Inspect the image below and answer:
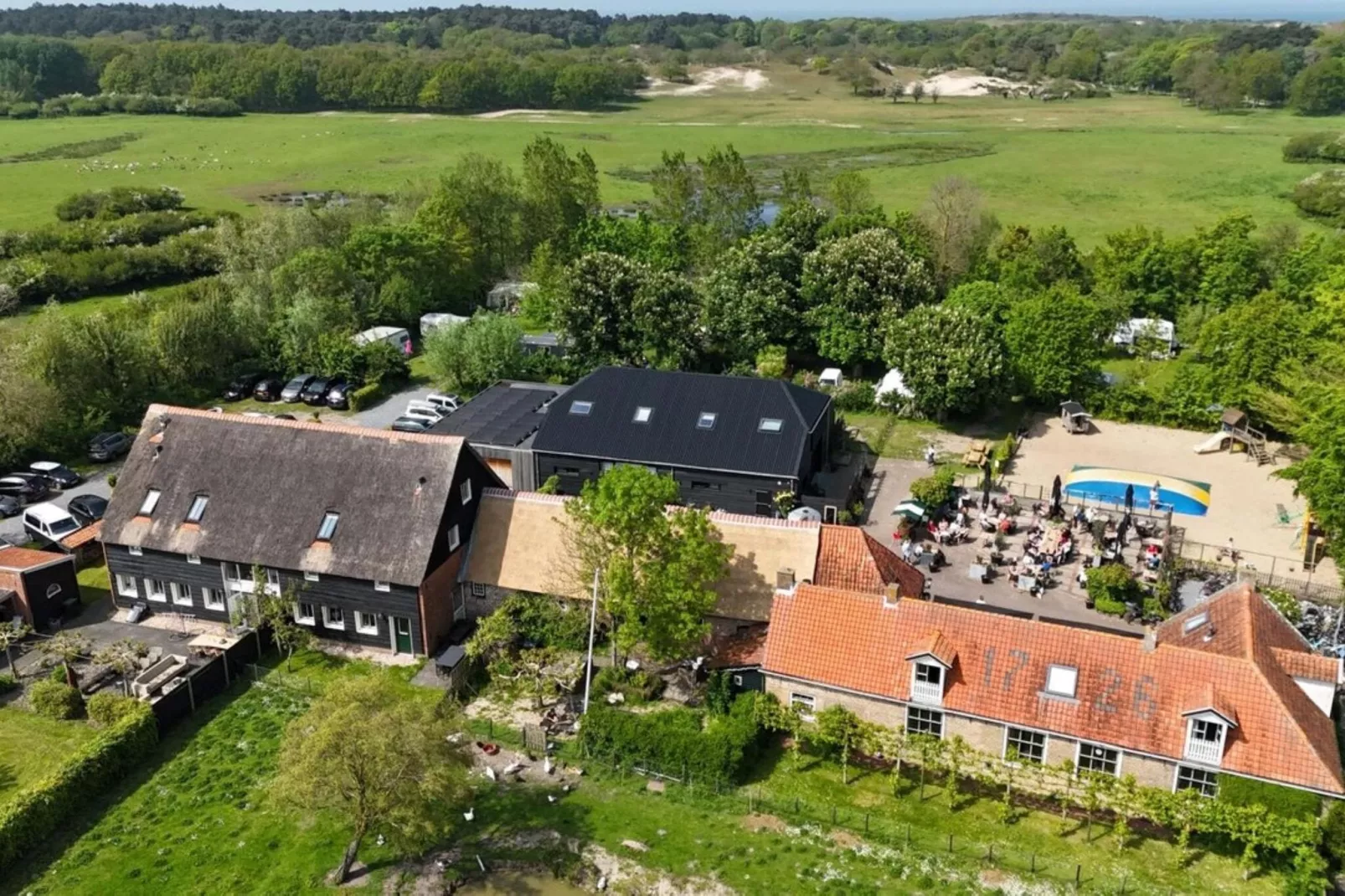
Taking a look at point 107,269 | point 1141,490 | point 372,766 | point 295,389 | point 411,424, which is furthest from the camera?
point 107,269

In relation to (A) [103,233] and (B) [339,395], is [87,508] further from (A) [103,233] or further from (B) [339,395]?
(A) [103,233]

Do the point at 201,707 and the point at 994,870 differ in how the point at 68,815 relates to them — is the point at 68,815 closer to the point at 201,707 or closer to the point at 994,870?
the point at 201,707

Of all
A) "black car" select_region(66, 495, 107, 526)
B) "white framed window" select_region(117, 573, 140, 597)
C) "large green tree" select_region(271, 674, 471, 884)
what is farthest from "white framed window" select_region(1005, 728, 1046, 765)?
"black car" select_region(66, 495, 107, 526)

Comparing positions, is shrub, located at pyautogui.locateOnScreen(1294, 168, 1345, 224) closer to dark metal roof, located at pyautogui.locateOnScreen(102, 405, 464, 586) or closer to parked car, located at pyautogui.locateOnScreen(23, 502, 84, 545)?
dark metal roof, located at pyautogui.locateOnScreen(102, 405, 464, 586)

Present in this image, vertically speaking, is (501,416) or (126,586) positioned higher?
(501,416)

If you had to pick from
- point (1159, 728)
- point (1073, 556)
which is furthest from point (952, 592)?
point (1159, 728)

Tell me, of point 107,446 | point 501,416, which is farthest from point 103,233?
point 501,416
